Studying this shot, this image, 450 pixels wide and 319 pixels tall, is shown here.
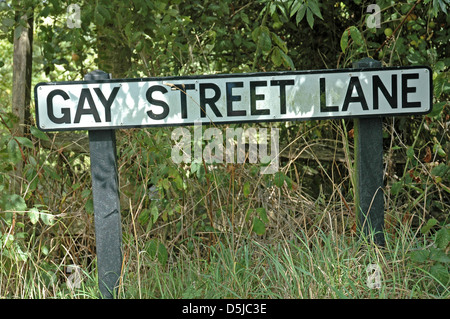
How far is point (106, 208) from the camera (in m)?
2.64

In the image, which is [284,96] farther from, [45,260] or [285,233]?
[45,260]

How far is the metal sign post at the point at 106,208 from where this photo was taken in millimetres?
2625

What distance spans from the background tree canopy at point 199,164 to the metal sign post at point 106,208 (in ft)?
0.38

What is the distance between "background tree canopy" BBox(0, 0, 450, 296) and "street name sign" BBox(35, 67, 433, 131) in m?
0.40

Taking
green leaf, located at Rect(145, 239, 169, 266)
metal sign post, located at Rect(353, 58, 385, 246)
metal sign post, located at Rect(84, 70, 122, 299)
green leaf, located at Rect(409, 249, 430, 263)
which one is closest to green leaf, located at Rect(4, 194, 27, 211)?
metal sign post, located at Rect(84, 70, 122, 299)

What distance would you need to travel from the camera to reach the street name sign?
2590mm

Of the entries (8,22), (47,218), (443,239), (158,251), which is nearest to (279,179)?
(158,251)

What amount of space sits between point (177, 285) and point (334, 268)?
0.78m

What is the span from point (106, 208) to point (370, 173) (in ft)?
4.15

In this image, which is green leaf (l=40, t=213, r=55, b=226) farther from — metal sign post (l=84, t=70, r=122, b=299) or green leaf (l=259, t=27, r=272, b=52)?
green leaf (l=259, t=27, r=272, b=52)

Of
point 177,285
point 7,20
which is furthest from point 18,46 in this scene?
point 177,285

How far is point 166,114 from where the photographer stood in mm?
2623

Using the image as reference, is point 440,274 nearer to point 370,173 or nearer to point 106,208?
point 370,173

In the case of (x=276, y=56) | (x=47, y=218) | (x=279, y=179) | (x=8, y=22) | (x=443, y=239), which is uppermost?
(x=8, y=22)
